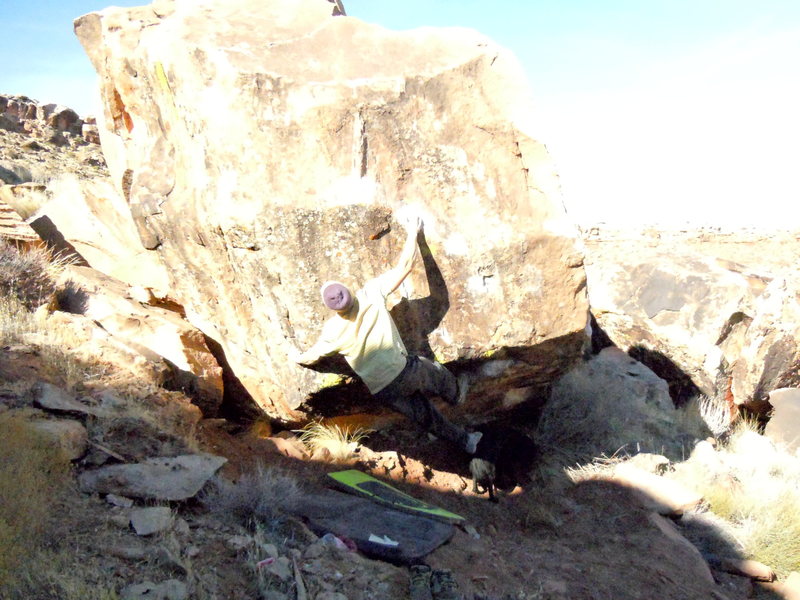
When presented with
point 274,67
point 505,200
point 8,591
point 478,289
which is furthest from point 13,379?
point 505,200

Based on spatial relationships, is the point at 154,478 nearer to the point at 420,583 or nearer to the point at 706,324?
the point at 420,583

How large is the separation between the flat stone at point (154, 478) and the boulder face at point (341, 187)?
103 cm

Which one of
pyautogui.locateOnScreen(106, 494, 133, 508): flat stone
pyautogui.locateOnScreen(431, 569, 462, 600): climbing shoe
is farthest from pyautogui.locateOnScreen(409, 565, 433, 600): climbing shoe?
pyautogui.locateOnScreen(106, 494, 133, 508): flat stone

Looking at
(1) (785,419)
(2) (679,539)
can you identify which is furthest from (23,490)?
(1) (785,419)

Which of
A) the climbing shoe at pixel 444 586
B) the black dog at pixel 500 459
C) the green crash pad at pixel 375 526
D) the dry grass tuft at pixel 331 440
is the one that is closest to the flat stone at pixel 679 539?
the black dog at pixel 500 459

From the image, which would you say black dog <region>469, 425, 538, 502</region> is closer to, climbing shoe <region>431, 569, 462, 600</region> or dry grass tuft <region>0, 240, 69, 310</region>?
climbing shoe <region>431, 569, 462, 600</region>

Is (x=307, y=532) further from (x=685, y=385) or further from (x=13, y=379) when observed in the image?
(x=685, y=385)

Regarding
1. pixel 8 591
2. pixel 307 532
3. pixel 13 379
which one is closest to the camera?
pixel 8 591

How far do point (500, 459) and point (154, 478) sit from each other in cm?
282

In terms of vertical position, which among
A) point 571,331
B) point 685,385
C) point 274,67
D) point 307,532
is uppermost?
point 274,67

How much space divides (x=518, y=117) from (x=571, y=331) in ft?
5.49

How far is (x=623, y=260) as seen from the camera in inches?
342

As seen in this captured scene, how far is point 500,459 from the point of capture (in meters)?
5.43

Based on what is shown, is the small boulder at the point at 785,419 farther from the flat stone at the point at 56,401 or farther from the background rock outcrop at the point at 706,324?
the flat stone at the point at 56,401
